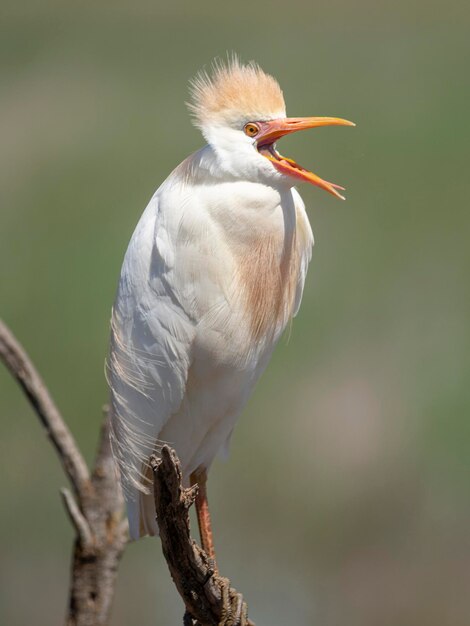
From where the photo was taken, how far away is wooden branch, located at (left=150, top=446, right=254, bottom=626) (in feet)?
6.10

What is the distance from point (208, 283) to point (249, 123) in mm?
304

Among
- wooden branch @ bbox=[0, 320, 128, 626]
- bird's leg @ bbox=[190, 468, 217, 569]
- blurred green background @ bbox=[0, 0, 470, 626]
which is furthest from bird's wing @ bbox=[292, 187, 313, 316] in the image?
blurred green background @ bbox=[0, 0, 470, 626]

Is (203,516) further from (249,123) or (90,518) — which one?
(249,123)

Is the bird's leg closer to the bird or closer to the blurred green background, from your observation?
the bird

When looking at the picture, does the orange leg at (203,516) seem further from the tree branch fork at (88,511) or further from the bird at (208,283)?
the tree branch fork at (88,511)

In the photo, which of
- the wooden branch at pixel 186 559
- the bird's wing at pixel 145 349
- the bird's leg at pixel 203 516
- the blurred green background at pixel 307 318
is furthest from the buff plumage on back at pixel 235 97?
the blurred green background at pixel 307 318

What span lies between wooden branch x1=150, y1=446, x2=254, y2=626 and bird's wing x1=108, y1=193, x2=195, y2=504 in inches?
10.9

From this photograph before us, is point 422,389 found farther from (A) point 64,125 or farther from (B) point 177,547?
(B) point 177,547

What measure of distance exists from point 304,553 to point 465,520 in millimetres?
613

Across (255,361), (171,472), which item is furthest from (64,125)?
(171,472)

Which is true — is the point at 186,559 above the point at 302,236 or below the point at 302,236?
below

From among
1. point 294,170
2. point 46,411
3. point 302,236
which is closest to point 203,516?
point 46,411

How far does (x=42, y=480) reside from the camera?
4504 millimetres

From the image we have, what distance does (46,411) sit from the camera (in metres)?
2.57
